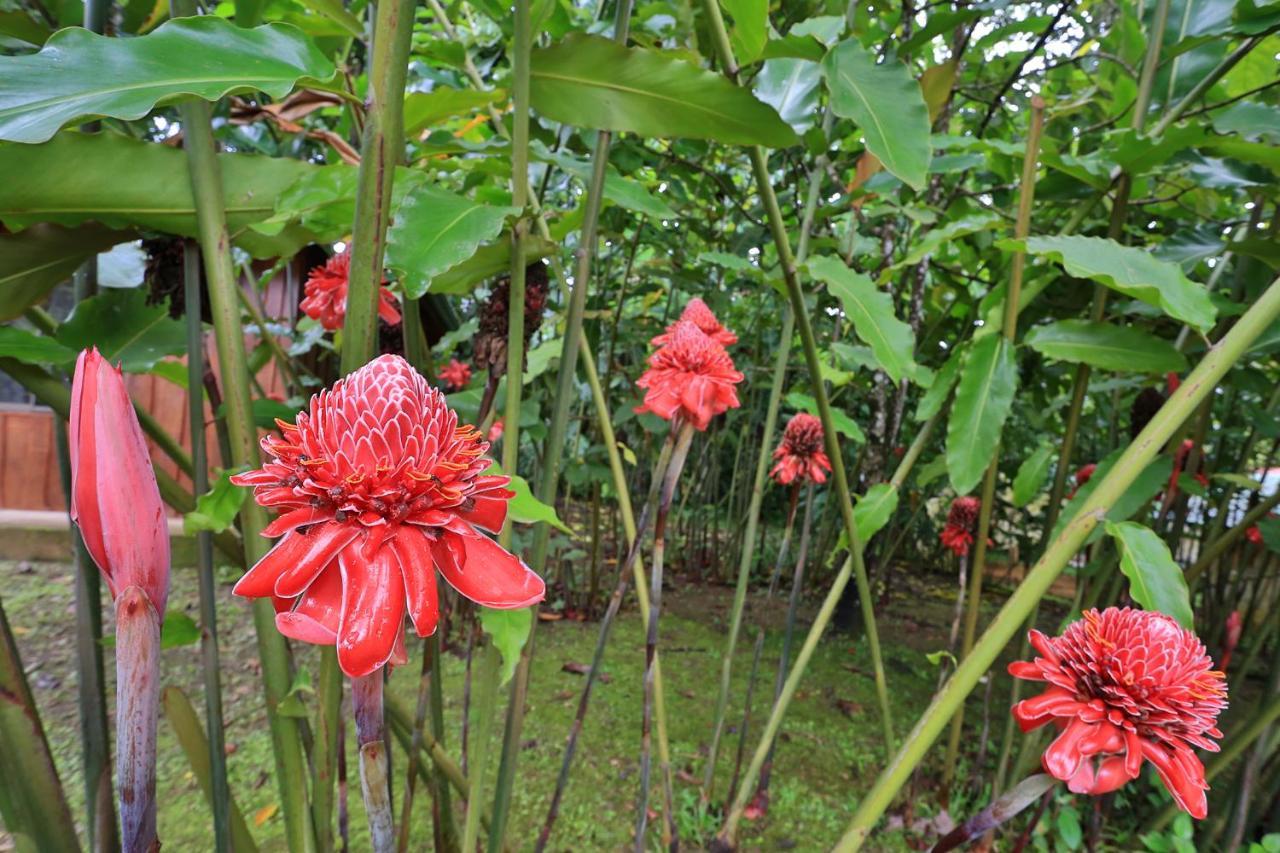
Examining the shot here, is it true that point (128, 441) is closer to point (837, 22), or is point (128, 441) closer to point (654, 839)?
point (837, 22)

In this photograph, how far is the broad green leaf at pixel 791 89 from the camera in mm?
1173

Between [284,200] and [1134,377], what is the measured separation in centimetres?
178

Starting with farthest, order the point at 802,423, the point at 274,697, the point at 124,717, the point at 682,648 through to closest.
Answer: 1. the point at 682,648
2. the point at 802,423
3. the point at 274,697
4. the point at 124,717

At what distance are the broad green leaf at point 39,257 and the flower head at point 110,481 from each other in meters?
0.37

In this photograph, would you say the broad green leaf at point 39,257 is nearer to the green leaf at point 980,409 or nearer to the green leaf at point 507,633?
the green leaf at point 507,633

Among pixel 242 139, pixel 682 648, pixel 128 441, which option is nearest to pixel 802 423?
pixel 682 648

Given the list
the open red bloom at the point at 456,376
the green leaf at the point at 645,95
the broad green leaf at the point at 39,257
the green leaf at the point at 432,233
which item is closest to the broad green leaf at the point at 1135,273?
the green leaf at the point at 645,95

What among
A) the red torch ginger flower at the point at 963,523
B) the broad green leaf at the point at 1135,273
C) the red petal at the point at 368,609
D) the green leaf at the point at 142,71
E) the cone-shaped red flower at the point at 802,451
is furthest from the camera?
the red torch ginger flower at the point at 963,523

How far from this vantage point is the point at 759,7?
2.41ft

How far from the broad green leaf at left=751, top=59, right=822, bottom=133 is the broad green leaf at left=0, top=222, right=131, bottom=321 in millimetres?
989

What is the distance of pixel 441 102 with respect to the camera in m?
0.78

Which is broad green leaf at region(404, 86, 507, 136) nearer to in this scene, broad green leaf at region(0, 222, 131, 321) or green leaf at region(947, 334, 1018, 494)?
broad green leaf at region(0, 222, 131, 321)

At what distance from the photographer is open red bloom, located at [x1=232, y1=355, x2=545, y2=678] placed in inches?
12.5

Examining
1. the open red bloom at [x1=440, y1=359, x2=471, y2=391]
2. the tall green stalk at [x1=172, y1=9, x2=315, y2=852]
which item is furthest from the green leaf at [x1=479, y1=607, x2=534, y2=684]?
the open red bloom at [x1=440, y1=359, x2=471, y2=391]
